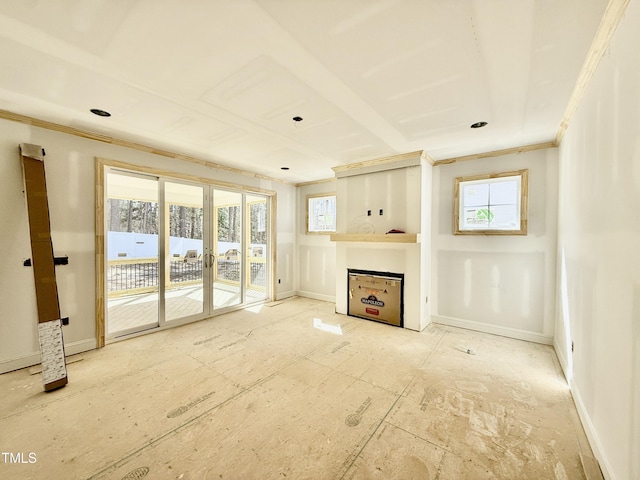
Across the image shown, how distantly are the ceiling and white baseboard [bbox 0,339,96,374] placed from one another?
2554 mm

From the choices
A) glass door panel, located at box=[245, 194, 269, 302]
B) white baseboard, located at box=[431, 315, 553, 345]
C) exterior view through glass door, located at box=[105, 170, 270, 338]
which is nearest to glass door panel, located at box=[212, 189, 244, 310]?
exterior view through glass door, located at box=[105, 170, 270, 338]

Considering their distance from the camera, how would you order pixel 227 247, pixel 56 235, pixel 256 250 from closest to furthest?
1. pixel 56 235
2. pixel 227 247
3. pixel 256 250

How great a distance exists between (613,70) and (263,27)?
2.13m

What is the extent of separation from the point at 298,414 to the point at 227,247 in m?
3.40

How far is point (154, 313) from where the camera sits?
435cm

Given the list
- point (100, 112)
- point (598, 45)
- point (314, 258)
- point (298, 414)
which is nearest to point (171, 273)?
point (100, 112)

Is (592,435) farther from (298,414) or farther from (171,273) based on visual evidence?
(171,273)

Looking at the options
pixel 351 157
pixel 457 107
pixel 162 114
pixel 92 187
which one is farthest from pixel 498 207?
pixel 92 187

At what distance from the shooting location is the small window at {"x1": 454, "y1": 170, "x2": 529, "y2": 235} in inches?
141

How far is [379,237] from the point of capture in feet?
13.3

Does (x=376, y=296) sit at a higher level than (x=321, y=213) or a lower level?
lower

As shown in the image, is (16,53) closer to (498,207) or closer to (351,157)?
(351,157)

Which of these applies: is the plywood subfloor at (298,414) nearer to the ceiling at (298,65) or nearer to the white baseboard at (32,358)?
the white baseboard at (32,358)

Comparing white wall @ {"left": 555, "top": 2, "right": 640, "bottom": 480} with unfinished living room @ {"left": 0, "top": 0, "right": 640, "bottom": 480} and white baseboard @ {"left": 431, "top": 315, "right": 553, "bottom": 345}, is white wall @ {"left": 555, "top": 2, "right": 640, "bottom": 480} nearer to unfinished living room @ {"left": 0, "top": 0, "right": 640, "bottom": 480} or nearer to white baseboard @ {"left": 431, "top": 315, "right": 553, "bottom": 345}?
unfinished living room @ {"left": 0, "top": 0, "right": 640, "bottom": 480}
